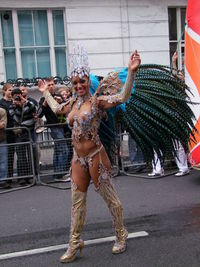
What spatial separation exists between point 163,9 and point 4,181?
835cm

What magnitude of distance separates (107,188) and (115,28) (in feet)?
29.1

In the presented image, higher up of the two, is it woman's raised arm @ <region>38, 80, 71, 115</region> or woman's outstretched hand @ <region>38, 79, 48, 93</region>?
woman's outstretched hand @ <region>38, 79, 48, 93</region>

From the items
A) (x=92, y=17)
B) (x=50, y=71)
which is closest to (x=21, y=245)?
(x=50, y=71)

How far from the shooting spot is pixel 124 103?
343cm

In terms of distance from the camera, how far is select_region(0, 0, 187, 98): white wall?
11.0m

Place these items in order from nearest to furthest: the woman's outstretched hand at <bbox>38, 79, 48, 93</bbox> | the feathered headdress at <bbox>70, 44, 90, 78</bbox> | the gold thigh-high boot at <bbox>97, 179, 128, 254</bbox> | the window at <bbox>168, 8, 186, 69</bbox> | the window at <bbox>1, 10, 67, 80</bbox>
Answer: the feathered headdress at <bbox>70, 44, 90, 78</bbox>
the gold thigh-high boot at <bbox>97, 179, 128, 254</bbox>
the woman's outstretched hand at <bbox>38, 79, 48, 93</bbox>
the window at <bbox>1, 10, 67, 80</bbox>
the window at <bbox>168, 8, 186, 69</bbox>

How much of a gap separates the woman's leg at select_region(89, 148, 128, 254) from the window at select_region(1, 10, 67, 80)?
8240 mm

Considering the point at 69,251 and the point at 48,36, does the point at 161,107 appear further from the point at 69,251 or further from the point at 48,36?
the point at 48,36

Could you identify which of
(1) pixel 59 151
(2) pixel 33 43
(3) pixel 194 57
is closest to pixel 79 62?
(3) pixel 194 57

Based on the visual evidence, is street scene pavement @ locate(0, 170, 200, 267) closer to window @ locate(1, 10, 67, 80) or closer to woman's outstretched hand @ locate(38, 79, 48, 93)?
woman's outstretched hand @ locate(38, 79, 48, 93)

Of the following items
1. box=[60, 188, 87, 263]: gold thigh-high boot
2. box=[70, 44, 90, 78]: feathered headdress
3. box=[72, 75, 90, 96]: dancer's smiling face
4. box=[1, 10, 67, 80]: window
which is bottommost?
box=[60, 188, 87, 263]: gold thigh-high boot

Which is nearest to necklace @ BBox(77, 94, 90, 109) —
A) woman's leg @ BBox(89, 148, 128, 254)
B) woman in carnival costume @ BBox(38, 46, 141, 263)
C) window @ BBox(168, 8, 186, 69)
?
woman in carnival costume @ BBox(38, 46, 141, 263)

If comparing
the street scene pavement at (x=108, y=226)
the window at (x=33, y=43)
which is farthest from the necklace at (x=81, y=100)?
the window at (x=33, y=43)

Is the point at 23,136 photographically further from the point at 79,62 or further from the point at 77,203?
the point at 79,62
